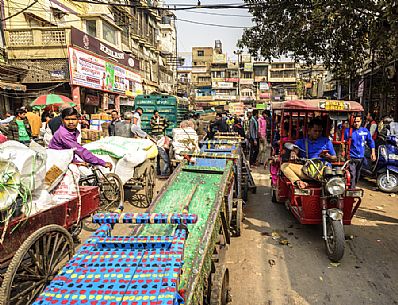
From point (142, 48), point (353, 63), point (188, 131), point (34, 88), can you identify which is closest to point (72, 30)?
point (34, 88)

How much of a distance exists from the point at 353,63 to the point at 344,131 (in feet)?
20.5

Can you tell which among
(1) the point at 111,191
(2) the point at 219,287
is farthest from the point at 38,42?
(2) the point at 219,287

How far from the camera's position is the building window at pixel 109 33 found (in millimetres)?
21188

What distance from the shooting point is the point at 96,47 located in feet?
58.1

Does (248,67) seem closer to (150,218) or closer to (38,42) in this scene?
(38,42)

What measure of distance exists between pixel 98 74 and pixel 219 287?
1659 centimetres

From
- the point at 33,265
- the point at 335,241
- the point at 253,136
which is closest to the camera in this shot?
the point at 33,265

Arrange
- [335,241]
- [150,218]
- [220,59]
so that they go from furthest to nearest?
[220,59], [335,241], [150,218]

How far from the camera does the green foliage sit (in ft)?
26.3

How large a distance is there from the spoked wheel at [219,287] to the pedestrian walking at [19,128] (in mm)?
8464

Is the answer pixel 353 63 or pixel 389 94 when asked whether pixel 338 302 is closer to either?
pixel 353 63

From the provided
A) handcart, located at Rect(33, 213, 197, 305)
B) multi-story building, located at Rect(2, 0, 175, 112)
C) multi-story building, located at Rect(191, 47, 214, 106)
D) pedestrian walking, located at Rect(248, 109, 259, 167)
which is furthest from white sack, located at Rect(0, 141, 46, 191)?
multi-story building, located at Rect(191, 47, 214, 106)

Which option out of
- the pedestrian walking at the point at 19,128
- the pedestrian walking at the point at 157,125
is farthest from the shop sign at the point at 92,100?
the pedestrian walking at the point at 19,128

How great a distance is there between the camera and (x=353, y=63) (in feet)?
37.1
